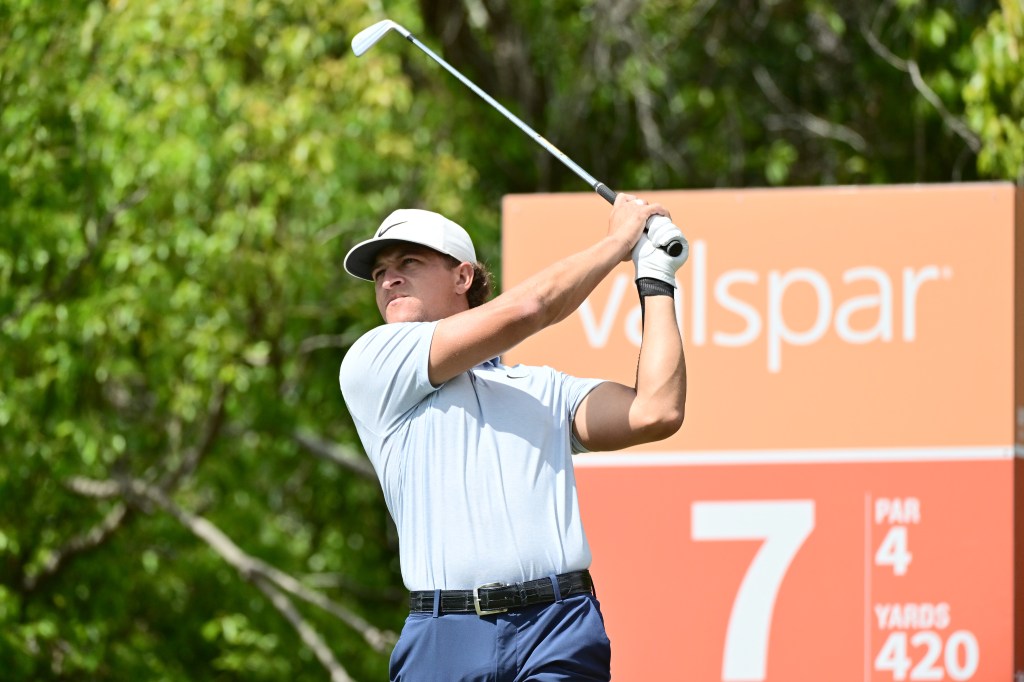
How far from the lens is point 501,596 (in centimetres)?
271

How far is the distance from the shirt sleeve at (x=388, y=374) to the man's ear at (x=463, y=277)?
0.68 ft

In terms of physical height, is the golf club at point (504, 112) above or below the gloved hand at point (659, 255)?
above

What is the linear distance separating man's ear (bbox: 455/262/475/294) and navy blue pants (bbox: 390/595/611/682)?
660 millimetres

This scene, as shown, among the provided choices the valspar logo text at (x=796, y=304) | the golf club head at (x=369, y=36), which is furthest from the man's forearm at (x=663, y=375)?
the valspar logo text at (x=796, y=304)

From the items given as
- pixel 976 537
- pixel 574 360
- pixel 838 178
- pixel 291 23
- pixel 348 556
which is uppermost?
pixel 291 23

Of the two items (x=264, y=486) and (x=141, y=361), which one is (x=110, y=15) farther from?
(x=264, y=486)

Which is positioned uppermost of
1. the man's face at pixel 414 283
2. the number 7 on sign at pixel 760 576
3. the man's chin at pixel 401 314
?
the man's face at pixel 414 283

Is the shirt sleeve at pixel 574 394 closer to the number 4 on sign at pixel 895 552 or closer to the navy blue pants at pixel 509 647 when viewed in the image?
the navy blue pants at pixel 509 647

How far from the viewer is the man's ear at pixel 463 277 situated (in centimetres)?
306

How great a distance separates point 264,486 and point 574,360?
17.1 feet

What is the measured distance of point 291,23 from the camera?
7656 mm

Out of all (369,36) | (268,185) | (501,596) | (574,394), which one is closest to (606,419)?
(574,394)

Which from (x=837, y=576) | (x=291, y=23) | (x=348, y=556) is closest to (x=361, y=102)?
(x=291, y=23)

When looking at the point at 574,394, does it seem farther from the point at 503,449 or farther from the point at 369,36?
the point at 369,36
